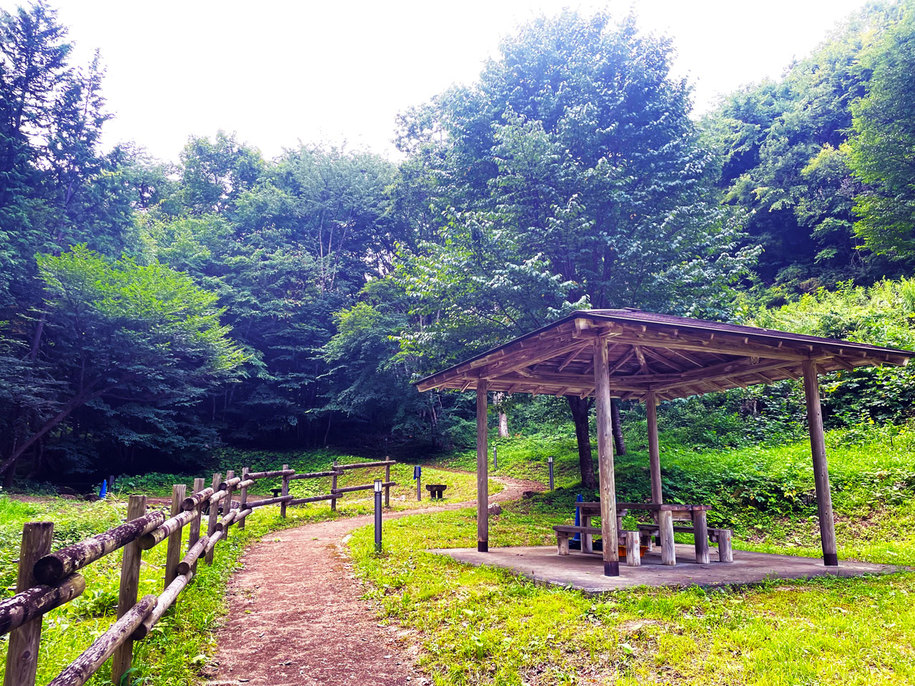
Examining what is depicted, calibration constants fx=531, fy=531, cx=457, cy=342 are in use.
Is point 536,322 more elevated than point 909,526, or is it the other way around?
point 536,322

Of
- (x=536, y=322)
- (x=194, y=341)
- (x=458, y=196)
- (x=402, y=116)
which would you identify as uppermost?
(x=402, y=116)

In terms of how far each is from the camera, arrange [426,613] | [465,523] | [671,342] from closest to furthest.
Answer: [426,613]
[671,342]
[465,523]

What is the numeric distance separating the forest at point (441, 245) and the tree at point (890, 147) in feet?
0.28

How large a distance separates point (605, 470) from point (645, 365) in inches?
147

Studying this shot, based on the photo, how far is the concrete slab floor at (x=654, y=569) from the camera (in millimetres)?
5824

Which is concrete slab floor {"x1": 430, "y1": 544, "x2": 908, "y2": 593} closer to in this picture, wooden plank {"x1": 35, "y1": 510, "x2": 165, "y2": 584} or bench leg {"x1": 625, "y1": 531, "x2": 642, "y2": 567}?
bench leg {"x1": 625, "y1": 531, "x2": 642, "y2": 567}

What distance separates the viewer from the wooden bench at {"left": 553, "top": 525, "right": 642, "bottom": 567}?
22.6ft

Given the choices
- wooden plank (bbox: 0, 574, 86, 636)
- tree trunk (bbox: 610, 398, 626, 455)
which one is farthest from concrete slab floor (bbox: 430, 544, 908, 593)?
tree trunk (bbox: 610, 398, 626, 455)

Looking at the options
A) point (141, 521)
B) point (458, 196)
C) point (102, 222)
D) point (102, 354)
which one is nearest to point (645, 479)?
point (458, 196)

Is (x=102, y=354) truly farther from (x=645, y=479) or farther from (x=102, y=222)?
(x=645, y=479)

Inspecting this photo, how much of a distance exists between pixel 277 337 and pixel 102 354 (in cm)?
1128

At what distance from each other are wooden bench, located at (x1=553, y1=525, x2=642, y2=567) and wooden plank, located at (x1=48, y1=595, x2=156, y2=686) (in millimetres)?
5483

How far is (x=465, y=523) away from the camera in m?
11.7

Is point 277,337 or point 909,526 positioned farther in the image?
point 277,337
